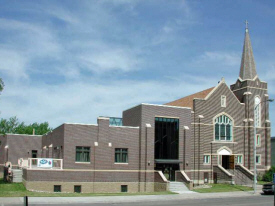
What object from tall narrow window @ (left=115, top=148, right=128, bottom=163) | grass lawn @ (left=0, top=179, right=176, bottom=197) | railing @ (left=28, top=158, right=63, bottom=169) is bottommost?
grass lawn @ (left=0, top=179, right=176, bottom=197)

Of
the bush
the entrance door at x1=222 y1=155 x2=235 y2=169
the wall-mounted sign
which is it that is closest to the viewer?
the wall-mounted sign

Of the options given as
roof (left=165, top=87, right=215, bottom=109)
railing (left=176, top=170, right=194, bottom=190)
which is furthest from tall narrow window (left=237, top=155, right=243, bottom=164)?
railing (left=176, top=170, right=194, bottom=190)

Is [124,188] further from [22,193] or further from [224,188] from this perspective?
[22,193]

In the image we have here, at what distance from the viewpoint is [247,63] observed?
49.0 metres

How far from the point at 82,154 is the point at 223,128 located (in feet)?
58.6

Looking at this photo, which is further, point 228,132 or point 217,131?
point 228,132

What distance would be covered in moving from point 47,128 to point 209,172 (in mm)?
65421

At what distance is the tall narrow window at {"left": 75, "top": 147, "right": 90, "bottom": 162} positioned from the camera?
35.0 metres

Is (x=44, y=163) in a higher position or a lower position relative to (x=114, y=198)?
higher

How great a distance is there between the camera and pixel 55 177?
109 ft

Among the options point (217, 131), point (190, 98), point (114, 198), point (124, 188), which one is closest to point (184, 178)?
point (124, 188)

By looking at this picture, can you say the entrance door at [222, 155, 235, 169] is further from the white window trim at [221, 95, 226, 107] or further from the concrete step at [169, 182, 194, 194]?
the concrete step at [169, 182, 194, 194]

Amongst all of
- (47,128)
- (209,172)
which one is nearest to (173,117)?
(209,172)

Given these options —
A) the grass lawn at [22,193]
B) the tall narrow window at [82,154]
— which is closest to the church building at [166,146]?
the tall narrow window at [82,154]
